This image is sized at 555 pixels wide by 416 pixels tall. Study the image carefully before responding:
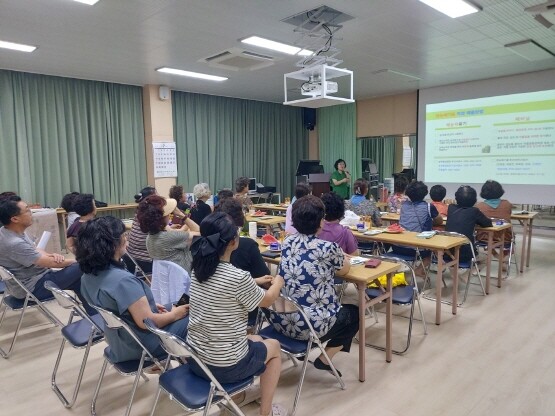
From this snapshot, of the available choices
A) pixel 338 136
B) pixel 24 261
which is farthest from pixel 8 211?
pixel 338 136

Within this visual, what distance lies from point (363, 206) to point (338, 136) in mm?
5612

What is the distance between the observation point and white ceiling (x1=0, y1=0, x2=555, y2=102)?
367cm

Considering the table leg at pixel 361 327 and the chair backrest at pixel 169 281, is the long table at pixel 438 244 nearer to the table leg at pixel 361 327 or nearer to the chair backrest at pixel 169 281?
the table leg at pixel 361 327

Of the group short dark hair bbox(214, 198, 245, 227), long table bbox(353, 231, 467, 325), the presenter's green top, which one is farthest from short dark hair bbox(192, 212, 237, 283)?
the presenter's green top

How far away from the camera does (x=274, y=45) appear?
4.82m

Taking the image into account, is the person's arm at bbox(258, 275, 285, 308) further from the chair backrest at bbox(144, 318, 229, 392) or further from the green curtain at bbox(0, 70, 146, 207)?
the green curtain at bbox(0, 70, 146, 207)

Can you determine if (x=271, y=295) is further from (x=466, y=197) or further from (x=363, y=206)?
(x=466, y=197)

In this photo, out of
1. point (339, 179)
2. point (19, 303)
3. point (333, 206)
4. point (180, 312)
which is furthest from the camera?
point (339, 179)

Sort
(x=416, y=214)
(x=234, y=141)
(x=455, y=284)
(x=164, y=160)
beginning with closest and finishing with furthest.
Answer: (x=455, y=284), (x=416, y=214), (x=164, y=160), (x=234, y=141)

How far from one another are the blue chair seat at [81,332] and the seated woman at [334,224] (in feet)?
5.13

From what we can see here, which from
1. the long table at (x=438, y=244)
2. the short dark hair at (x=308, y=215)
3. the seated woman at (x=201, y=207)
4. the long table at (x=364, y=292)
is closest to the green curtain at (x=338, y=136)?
the seated woman at (x=201, y=207)

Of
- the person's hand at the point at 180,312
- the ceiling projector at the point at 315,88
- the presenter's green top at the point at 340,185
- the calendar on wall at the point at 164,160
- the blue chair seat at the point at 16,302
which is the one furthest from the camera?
the presenter's green top at the point at 340,185

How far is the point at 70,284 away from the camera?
291 cm

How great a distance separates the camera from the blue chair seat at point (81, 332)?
7.59ft
